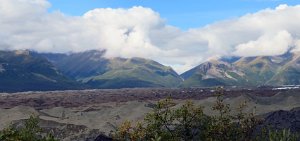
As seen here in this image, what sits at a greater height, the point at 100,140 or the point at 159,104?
the point at 159,104

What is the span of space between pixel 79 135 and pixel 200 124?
82.2m

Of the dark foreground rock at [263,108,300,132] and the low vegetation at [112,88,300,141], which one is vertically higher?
the low vegetation at [112,88,300,141]

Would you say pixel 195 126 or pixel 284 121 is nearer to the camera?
pixel 195 126

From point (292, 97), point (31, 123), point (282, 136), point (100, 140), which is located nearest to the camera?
point (282, 136)

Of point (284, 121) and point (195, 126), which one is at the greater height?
point (195, 126)

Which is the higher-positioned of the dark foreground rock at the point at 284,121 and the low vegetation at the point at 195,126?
the low vegetation at the point at 195,126

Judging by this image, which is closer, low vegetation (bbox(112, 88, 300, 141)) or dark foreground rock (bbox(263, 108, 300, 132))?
low vegetation (bbox(112, 88, 300, 141))

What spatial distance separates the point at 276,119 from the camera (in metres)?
120

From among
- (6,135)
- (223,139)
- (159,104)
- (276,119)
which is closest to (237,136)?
(223,139)

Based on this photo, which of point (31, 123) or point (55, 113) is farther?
point (55, 113)

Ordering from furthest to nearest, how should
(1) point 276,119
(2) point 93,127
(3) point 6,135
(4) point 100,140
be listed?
1. (2) point 93,127
2. (1) point 276,119
3. (4) point 100,140
4. (3) point 6,135

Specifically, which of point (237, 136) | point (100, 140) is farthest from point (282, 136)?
point (100, 140)

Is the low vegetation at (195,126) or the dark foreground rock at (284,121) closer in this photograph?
the low vegetation at (195,126)

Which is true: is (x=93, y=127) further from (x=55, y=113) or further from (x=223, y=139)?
(x=223, y=139)
